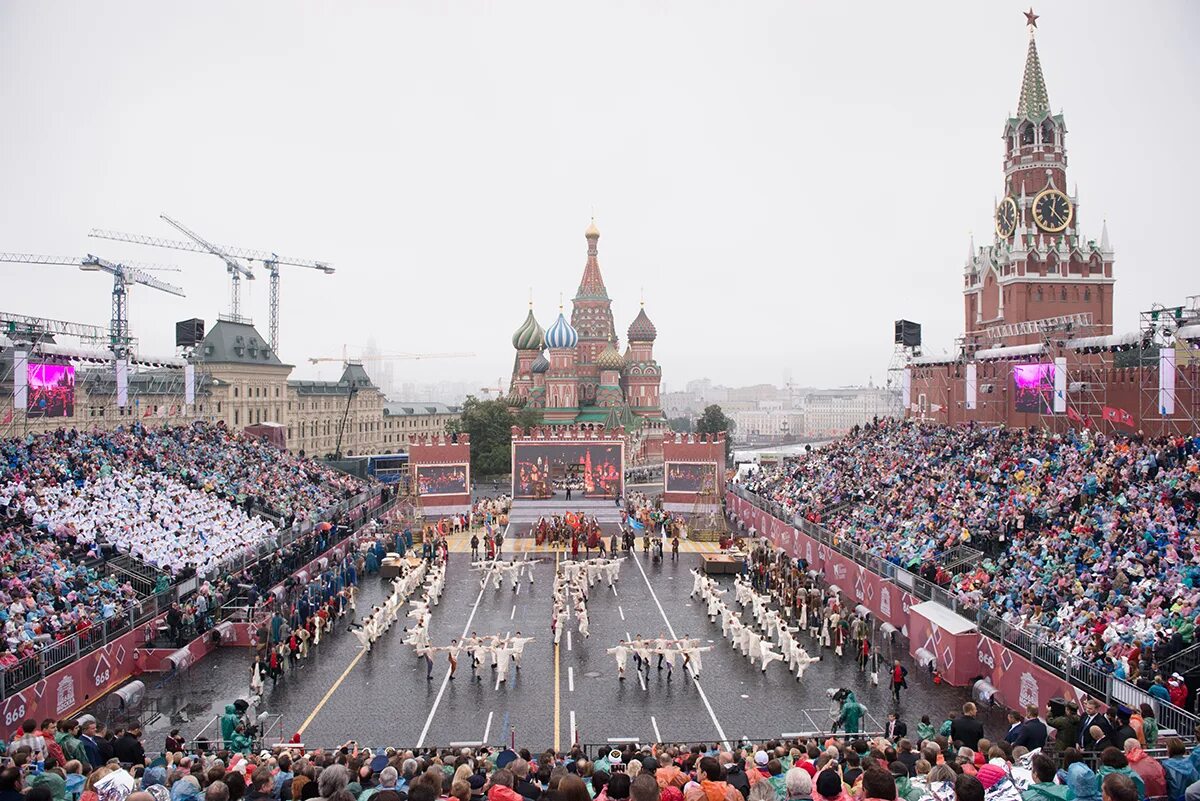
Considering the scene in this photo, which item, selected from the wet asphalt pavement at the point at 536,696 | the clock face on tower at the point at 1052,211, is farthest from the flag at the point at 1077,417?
the clock face on tower at the point at 1052,211

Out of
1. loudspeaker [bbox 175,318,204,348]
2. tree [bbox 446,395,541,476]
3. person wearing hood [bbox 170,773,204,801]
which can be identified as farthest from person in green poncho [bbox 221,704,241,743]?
tree [bbox 446,395,541,476]

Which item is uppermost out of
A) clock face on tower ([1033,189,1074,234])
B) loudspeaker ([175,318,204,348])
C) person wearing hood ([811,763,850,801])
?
clock face on tower ([1033,189,1074,234])

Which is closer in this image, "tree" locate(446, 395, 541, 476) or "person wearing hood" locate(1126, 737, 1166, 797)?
"person wearing hood" locate(1126, 737, 1166, 797)

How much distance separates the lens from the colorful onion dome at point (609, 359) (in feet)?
296

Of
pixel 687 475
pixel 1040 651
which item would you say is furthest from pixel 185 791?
pixel 687 475

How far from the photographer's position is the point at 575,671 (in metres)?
23.0

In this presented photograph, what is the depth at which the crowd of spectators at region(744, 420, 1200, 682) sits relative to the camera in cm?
1800

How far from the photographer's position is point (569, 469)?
56.9 m

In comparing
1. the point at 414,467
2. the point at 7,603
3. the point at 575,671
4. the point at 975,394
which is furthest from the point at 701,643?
the point at 414,467

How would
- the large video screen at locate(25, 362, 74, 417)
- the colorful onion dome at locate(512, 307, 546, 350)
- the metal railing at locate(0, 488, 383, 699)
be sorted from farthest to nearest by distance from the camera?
the colorful onion dome at locate(512, 307, 546, 350)
the large video screen at locate(25, 362, 74, 417)
the metal railing at locate(0, 488, 383, 699)

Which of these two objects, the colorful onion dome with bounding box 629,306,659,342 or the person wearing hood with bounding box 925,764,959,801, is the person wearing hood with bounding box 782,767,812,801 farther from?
the colorful onion dome with bounding box 629,306,659,342

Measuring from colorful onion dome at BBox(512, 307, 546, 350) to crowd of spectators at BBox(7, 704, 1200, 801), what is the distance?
83288mm

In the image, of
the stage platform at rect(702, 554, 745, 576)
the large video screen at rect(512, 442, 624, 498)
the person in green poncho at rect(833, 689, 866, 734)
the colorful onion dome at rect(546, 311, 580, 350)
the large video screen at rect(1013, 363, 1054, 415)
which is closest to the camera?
the person in green poncho at rect(833, 689, 866, 734)

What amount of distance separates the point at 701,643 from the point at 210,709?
12742 mm
